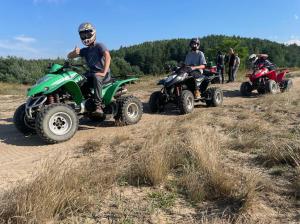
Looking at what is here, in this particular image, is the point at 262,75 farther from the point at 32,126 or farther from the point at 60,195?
the point at 60,195

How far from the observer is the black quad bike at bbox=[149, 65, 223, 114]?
30.3 ft

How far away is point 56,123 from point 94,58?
167 centimetres

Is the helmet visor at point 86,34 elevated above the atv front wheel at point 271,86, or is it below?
above

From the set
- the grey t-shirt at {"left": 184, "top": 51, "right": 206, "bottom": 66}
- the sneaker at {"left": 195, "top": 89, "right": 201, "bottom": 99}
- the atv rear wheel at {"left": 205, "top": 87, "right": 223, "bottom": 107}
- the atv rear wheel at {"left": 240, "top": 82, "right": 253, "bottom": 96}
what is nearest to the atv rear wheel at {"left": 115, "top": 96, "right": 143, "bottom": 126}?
the sneaker at {"left": 195, "top": 89, "right": 201, "bottom": 99}

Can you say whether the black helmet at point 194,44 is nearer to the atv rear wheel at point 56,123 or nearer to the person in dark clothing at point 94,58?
the person in dark clothing at point 94,58

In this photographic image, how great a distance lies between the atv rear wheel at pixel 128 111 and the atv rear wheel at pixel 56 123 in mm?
1329

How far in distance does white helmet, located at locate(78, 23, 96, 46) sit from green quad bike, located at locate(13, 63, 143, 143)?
1.89ft

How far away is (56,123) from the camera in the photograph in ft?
21.1

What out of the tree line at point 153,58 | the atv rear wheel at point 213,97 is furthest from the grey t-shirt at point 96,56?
the atv rear wheel at point 213,97

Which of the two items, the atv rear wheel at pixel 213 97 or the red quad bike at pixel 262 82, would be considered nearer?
the atv rear wheel at pixel 213 97

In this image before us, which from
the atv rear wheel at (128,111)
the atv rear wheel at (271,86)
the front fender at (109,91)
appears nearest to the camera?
the front fender at (109,91)

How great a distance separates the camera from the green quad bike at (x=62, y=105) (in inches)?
249

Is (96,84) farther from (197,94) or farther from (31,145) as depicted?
(197,94)

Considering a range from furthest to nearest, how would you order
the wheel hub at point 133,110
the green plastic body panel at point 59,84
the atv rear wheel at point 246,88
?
1. the atv rear wheel at point 246,88
2. the wheel hub at point 133,110
3. the green plastic body panel at point 59,84
